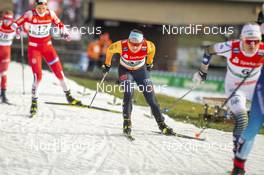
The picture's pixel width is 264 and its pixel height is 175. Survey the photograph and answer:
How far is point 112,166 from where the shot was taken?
728 centimetres

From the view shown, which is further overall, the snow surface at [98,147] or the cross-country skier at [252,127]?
the snow surface at [98,147]

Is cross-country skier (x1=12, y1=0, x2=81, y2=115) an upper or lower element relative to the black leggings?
upper

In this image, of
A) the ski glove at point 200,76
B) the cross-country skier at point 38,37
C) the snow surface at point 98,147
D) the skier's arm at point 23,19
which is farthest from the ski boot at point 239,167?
the skier's arm at point 23,19

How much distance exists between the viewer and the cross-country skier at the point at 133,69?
9188 mm

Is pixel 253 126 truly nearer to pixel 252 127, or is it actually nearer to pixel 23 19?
pixel 252 127

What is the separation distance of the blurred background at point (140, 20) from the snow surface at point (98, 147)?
1408 centimetres

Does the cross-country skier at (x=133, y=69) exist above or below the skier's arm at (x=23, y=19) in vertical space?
below

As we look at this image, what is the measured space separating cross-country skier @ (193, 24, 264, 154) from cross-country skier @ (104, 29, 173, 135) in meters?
1.86

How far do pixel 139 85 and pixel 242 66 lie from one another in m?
2.62

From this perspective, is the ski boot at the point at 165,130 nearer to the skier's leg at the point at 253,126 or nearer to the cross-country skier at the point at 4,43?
the skier's leg at the point at 253,126

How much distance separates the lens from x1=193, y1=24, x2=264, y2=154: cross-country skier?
7.17 metres

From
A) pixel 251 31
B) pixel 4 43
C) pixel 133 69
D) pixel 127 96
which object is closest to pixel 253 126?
pixel 251 31

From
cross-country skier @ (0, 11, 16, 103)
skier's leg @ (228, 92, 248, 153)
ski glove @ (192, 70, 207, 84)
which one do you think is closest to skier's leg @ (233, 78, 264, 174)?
skier's leg @ (228, 92, 248, 153)

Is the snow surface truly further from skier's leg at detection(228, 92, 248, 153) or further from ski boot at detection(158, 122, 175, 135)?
skier's leg at detection(228, 92, 248, 153)
